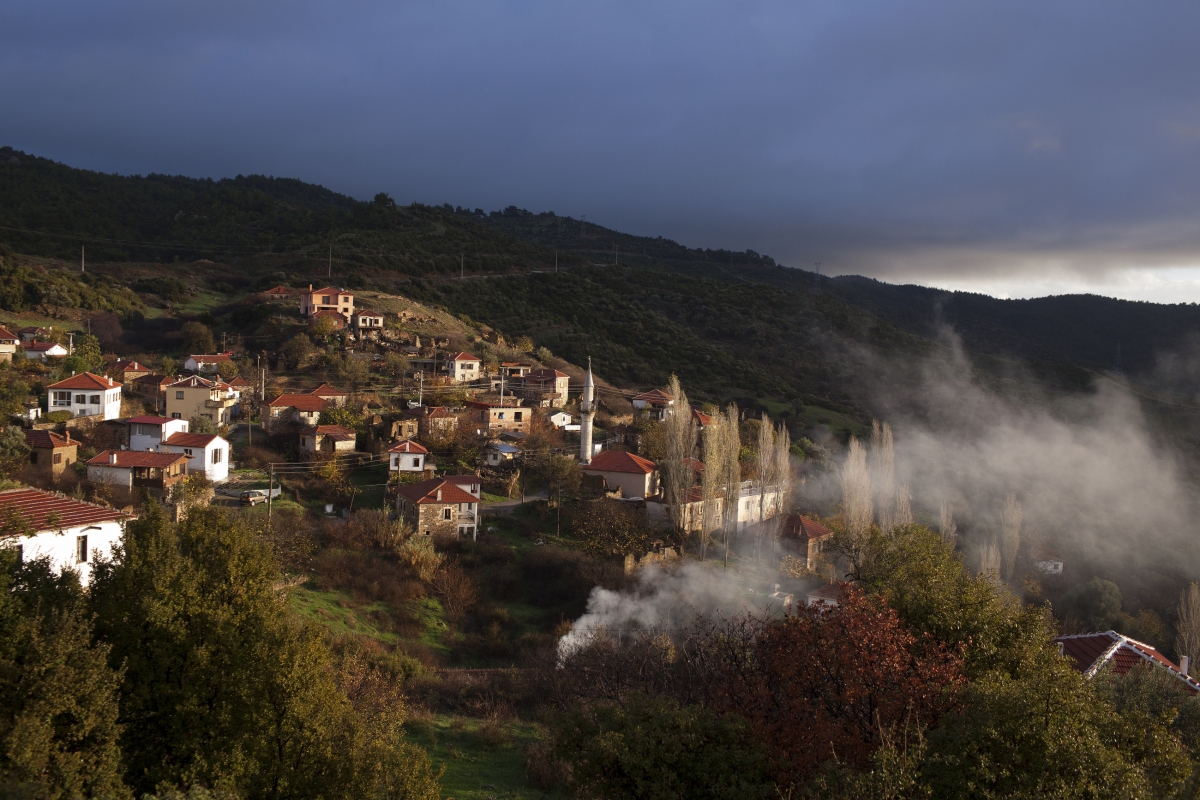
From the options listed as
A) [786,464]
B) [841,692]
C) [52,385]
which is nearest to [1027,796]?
[841,692]

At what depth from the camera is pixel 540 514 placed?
27.4m

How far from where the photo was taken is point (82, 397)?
2939cm

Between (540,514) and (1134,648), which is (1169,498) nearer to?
(1134,648)

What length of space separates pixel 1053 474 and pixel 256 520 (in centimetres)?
3946

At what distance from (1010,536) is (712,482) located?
1240 centimetres

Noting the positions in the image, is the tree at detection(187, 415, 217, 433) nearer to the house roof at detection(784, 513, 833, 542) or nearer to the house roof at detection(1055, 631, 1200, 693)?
the house roof at detection(784, 513, 833, 542)

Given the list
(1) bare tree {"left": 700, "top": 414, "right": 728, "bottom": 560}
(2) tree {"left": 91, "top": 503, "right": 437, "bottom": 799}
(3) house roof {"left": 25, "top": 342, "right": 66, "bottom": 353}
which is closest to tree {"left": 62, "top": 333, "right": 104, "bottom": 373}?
(3) house roof {"left": 25, "top": 342, "right": 66, "bottom": 353}

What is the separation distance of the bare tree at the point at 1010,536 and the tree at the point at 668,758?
991 inches

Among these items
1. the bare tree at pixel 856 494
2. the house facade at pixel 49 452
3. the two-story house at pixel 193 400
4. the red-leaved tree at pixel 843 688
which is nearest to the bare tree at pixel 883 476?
the bare tree at pixel 856 494

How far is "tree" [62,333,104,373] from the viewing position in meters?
33.5

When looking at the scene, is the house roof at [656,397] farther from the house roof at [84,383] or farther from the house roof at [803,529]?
the house roof at [84,383]

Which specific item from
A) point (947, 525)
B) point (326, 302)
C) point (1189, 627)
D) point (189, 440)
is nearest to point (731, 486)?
point (947, 525)

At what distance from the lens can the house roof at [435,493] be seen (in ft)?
83.7

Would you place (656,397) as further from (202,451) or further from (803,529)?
(202,451)
